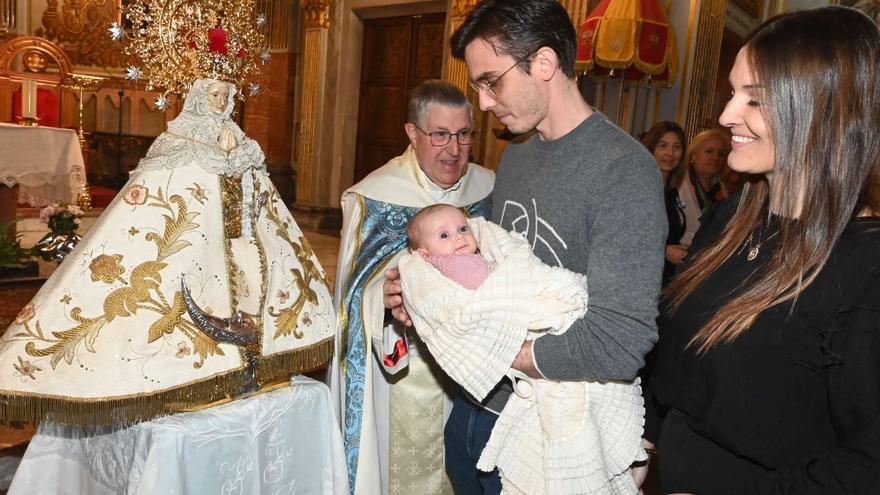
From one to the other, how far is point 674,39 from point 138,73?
4507 millimetres

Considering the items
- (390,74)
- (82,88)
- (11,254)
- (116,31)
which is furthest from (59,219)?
Answer: (390,74)

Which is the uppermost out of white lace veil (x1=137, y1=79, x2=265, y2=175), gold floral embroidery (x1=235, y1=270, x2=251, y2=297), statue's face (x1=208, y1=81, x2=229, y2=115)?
statue's face (x1=208, y1=81, x2=229, y2=115)

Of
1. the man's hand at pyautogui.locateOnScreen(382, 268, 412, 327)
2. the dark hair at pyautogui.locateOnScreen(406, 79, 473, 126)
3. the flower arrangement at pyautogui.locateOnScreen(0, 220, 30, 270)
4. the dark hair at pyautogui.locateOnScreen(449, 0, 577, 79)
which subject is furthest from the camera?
the flower arrangement at pyautogui.locateOnScreen(0, 220, 30, 270)

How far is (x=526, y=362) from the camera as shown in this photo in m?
1.37

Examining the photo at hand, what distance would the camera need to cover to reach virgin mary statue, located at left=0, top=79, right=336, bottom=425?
4.71 feet

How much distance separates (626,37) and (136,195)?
159 inches

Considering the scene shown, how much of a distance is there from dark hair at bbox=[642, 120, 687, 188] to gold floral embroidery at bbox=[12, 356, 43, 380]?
3689 millimetres

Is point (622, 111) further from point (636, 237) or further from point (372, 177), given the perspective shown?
point (636, 237)

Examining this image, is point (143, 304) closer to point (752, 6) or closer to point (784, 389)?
point (784, 389)

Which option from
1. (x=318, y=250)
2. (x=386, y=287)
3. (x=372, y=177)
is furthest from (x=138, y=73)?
(x=318, y=250)

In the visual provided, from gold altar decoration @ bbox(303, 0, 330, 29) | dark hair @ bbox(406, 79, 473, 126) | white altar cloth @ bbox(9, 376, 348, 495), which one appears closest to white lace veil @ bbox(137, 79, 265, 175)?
white altar cloth @ bbox(9, 376, 348, 495)

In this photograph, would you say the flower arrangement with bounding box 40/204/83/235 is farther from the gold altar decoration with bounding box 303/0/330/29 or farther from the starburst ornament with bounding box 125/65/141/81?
the gold altar decoration with bounding box 303/0/330/29

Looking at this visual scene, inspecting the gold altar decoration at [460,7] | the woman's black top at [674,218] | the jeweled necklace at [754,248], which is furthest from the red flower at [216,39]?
the gold altar decoration at [460,7]

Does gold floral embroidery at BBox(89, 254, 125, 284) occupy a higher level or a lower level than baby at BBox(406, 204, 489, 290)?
lower
